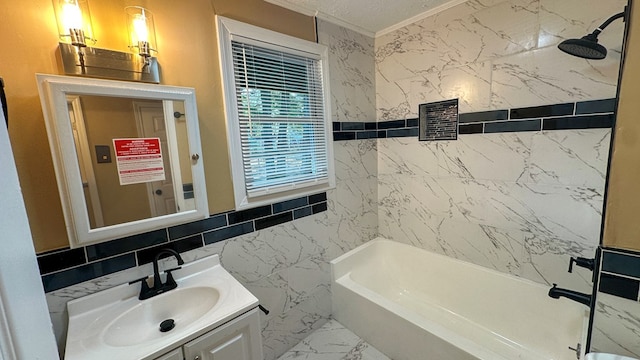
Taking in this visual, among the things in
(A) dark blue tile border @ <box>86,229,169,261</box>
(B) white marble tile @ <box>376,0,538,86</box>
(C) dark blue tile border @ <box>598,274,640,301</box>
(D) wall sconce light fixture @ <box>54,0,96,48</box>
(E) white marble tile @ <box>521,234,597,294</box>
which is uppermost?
(B) white marble tile @ <box>376,0,538,86</box>

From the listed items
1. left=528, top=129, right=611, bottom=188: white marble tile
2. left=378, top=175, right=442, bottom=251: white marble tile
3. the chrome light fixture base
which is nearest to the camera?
the chrome light fixture base

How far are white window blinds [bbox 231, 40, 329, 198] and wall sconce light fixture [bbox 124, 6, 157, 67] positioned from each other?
0.43m

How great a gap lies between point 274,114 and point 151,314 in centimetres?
128

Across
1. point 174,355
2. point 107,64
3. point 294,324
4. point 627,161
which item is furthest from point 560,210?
point 107,64

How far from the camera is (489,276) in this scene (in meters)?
1.88

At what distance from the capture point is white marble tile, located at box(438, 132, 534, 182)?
1663 mm

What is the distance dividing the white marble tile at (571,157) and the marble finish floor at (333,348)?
1629 millimetres

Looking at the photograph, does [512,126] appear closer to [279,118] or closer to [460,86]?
[460,86]

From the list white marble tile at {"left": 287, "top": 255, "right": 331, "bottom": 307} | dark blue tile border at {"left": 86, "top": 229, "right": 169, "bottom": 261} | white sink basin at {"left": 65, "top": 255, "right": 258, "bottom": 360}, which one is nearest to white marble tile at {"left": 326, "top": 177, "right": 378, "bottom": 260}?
white marble tile at {"left": 287, "top": 255, "right": 331, "bottom": 307}

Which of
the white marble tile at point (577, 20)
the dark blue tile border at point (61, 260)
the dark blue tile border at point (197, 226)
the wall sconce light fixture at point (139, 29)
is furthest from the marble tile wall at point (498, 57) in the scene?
the dark blue tile border at point (61, 260)

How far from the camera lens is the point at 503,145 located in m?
1.72

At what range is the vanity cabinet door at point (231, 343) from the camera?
1002 millimetres

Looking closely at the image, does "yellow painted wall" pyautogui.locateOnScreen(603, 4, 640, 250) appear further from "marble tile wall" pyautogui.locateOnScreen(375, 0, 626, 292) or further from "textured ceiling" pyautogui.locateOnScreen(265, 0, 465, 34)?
"textured ceiling" pyautogui.locateOnScreen(265, 0, 465, 34)

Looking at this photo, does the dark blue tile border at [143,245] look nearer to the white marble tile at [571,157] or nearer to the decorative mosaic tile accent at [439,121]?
the decorative mosaic tile accent at [439,121]
